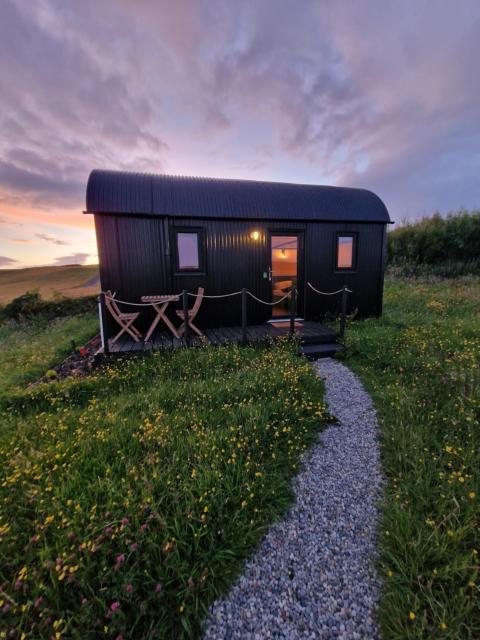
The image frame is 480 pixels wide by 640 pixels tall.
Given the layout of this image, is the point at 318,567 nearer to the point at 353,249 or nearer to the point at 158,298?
the point at 158,298

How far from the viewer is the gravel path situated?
1.41 m

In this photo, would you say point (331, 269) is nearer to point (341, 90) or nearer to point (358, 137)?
point (341, 90)

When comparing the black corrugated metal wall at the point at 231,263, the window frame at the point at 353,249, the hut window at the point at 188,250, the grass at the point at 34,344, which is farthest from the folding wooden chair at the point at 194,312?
the window frame at the point at 353,249

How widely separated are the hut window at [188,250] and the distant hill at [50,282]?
286 inches

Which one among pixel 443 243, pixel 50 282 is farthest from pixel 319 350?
pixel 50 282

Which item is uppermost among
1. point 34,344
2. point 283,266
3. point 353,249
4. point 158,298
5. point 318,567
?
point 353,249

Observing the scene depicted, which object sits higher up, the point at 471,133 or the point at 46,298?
the point at 471,133

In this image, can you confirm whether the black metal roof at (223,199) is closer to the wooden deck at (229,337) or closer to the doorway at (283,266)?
the doorway at (283,266)

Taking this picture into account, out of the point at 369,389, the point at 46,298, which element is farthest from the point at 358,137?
the point at 46,298

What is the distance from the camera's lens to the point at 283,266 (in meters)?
7.23

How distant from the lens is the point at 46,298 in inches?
415

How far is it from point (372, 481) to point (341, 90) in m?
10.9

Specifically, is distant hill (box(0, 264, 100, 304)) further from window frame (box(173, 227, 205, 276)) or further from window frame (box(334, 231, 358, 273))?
window frame (box(334, 231, 358, 273))

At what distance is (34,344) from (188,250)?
4797 millimetres
